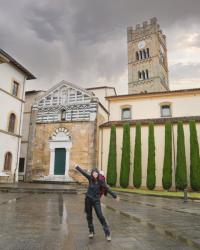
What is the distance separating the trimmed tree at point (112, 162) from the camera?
25.2 meters

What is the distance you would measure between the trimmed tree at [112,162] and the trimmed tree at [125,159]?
78cm

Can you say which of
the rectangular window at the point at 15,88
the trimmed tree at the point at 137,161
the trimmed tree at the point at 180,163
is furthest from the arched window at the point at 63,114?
the trimmed tree at the point at 180,163

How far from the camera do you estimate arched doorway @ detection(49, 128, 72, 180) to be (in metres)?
27.2

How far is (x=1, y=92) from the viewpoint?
2367cm

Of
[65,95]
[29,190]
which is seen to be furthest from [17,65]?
[29,190]

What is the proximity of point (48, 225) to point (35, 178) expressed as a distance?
2121 cm

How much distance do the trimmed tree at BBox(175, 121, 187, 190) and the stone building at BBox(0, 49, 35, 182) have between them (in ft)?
51.1

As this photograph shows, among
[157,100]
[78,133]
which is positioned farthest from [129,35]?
[78,133]

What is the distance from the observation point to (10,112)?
24938 mm

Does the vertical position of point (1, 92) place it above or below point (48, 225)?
above

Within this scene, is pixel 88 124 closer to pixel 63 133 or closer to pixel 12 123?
pixel 63 133

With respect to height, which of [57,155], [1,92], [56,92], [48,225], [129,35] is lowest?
[48,225]

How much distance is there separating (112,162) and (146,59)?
42.7m

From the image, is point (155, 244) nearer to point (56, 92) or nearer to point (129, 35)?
point (56, 92)
